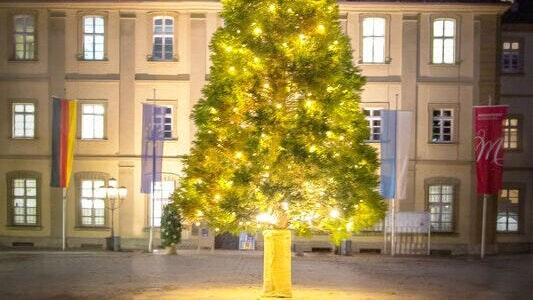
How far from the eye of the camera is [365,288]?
846 inches

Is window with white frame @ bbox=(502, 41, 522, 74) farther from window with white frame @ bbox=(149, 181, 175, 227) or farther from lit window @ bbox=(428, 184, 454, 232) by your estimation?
window with white frame @ bbox=(149, 181, 175, 227)

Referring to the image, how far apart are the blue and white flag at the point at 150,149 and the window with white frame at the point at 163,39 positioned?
12.3 ft

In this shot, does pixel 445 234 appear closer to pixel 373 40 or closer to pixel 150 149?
pixel 373 40

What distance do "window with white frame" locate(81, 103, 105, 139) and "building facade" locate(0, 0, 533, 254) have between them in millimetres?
39

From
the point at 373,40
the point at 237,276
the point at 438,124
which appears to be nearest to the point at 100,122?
the point at 373,40

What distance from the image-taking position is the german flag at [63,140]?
99.8 ft

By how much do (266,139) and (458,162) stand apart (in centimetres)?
1832

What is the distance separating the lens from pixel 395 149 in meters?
30.8

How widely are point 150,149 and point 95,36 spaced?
6060 millimetres

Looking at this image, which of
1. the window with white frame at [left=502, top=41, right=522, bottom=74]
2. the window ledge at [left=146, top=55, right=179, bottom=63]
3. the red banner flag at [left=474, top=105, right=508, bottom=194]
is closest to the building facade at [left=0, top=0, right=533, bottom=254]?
the window ledge at [left=146, top=55, right=179, bottom=63]

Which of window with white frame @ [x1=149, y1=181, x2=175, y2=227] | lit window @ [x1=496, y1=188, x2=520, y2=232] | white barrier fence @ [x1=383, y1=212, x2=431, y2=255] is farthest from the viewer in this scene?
lit window @ [x1=496, y1=188, x2=520, y2=232]

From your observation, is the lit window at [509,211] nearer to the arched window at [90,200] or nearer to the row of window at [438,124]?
the row of window at [438,124]

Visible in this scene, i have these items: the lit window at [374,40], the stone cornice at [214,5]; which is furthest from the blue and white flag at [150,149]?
the lit window at [374,40]

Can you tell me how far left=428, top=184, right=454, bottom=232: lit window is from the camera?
33969 mm
